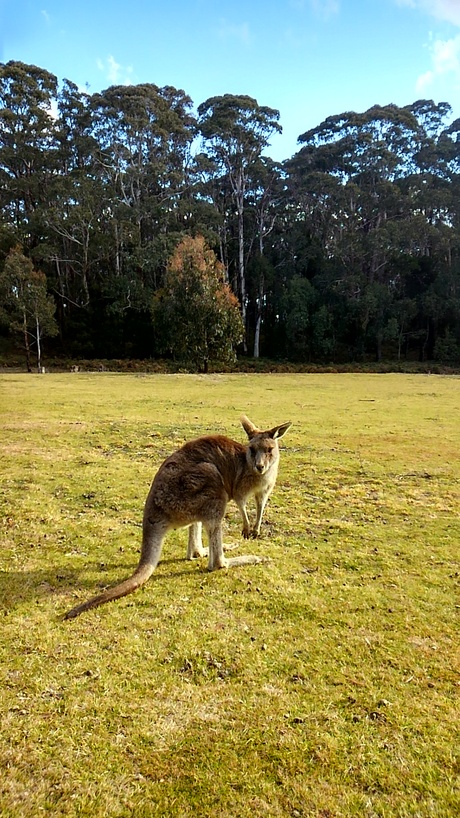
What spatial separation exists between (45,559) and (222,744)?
2537 millimetres

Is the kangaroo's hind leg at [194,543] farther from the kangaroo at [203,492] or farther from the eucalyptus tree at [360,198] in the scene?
the eucalyptus tree at [360,198]

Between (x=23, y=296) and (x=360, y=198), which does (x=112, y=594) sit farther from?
(x=360, y=198)

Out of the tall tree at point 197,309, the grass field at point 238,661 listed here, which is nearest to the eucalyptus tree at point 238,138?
the tall tree at point 197,309

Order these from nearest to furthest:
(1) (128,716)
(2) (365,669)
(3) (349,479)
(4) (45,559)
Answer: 1. (1) (128,716)
2. (2) (365,669)
3. (4) (45,559)
4. (3) (349,479)

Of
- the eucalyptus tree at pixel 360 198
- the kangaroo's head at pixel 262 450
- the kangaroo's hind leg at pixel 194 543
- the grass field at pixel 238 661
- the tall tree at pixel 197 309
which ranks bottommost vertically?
the grass field at pixel 238 661

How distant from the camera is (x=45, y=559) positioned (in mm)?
4293

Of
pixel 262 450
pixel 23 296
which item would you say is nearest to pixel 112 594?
pixel 262 450

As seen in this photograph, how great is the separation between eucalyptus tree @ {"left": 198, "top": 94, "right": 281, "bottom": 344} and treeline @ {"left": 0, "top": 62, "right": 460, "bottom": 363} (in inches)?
5.0

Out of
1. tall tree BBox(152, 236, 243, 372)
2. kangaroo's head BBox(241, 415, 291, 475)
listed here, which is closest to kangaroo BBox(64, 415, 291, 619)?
kangaroo's head BBox(241, 415, 291, 475)

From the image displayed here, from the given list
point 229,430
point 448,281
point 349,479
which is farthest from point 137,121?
point 349,479

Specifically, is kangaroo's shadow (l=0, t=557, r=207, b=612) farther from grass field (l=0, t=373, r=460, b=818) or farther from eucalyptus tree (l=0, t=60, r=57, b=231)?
eucalyptus tree (l=0, t=60, r=57, b=231)

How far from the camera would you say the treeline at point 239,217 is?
118 feet

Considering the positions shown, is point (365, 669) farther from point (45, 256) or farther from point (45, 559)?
point (45, 256)

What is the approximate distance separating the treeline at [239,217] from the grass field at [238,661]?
31013mm
